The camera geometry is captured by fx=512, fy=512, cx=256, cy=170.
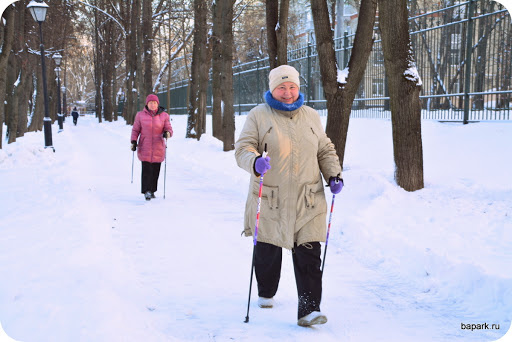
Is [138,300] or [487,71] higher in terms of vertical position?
[487,71]

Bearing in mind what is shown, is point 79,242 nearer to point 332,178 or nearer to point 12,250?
point 12,250

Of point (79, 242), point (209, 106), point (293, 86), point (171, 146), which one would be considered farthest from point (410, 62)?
point (209, 106)

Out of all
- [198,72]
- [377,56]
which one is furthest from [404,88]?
[198,72]

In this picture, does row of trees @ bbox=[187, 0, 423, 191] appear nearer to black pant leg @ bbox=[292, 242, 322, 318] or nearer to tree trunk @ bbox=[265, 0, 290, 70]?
tree trunk @ bbox=[265, 0, 290, 70]

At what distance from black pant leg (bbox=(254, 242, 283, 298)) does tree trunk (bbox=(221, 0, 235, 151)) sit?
11506 mm

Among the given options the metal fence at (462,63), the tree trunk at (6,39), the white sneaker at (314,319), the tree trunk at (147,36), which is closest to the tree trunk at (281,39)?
the metal fence at (462,63)

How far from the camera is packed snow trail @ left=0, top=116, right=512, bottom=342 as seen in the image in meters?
3.81

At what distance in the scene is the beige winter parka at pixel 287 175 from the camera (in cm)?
385

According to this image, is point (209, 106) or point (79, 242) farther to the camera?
point (209, 106)

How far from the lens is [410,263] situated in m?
5.21

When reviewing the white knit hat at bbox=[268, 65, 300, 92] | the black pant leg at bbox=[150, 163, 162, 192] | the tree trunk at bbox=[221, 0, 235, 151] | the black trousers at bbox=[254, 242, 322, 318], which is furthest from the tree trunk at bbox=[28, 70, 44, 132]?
the black trousers at bbox=[254, 242, 322, 318]

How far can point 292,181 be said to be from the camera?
3.86m

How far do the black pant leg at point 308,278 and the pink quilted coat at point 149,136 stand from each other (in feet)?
19.6

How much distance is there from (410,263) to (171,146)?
50.3ft
